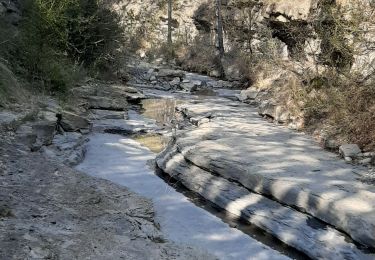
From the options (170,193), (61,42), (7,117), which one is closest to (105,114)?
(61,42)

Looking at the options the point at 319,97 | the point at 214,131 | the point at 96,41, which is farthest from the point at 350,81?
the point at 96,41

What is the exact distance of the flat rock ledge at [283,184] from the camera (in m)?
4.67

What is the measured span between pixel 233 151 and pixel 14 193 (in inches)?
131

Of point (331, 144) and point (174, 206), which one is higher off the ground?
point (331, 144)

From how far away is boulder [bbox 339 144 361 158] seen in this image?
22.4 ft

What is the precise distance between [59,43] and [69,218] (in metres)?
9.53

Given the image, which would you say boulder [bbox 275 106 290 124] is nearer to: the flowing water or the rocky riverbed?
the rocky riverbed

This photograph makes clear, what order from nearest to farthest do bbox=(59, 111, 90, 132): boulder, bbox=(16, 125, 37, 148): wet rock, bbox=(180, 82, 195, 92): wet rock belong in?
bbox=(16, 125, 37, 148): wet rock < bbox=(59, 111, 90, 132): boulder < bbox=(180, 82, 195, 92): wet rock

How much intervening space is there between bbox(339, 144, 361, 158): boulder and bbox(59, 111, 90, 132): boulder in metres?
4.90

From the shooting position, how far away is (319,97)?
908 cm

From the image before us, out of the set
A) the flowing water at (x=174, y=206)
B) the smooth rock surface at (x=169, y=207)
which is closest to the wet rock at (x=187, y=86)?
the flowing water at (x=174, y=206)

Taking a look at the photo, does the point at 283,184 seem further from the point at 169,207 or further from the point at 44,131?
the point at 44,131

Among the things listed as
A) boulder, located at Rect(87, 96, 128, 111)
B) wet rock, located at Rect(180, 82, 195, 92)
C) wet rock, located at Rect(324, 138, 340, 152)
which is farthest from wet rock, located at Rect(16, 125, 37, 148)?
wet rock, located at Rect(180, 82, 195, 92)

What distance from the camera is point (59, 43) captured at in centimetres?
1327
